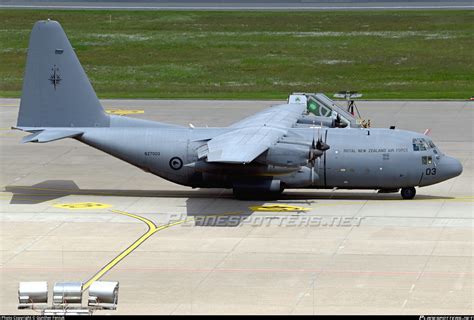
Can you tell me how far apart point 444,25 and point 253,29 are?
72.1 ft

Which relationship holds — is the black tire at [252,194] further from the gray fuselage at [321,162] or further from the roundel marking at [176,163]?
the roundel marking at [176,163]

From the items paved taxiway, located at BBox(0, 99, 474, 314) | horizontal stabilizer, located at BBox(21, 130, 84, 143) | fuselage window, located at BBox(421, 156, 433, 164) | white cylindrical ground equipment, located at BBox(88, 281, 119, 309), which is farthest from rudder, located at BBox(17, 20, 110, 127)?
white cylindrical ground equipment, located at BBox(88, 281, 119, 309)

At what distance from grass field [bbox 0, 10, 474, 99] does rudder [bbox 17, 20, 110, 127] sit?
33.0 m

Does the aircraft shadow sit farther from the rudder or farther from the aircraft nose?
the rudder

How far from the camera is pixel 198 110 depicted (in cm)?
7288

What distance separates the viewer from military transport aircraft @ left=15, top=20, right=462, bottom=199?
44.9m

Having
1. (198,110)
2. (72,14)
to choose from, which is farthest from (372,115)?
(72,14)

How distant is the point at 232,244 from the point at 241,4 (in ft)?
355

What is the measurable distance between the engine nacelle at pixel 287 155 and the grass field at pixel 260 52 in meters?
36.0

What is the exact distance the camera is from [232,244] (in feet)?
125

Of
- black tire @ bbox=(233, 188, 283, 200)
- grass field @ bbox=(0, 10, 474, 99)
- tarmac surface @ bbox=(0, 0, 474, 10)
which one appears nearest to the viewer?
black tire @ bbox=(233, 188, 283, 200)

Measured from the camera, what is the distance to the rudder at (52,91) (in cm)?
4762

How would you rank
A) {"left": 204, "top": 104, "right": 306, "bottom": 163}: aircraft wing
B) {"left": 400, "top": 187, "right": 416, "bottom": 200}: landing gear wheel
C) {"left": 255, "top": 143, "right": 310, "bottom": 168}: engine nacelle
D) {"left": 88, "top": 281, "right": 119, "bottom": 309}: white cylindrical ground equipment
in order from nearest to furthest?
{"left": 88, "top": 281, "right": 119, "bottom": 309}: white cylindrical ground equipment, {"left": 204, "top": 104, "right": 306, "bottom": 163}: aircraft wing, {"left": 255, "top": 143, "right": 310, "bottom": 168}: engine nacelle, {"left": 400, "top": 187, "right": 416, "bottom": 200}: landing gear wheel

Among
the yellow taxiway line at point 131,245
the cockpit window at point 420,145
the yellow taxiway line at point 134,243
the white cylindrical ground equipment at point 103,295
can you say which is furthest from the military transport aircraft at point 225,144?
the white cylindrical ground equipment at point 103,295
